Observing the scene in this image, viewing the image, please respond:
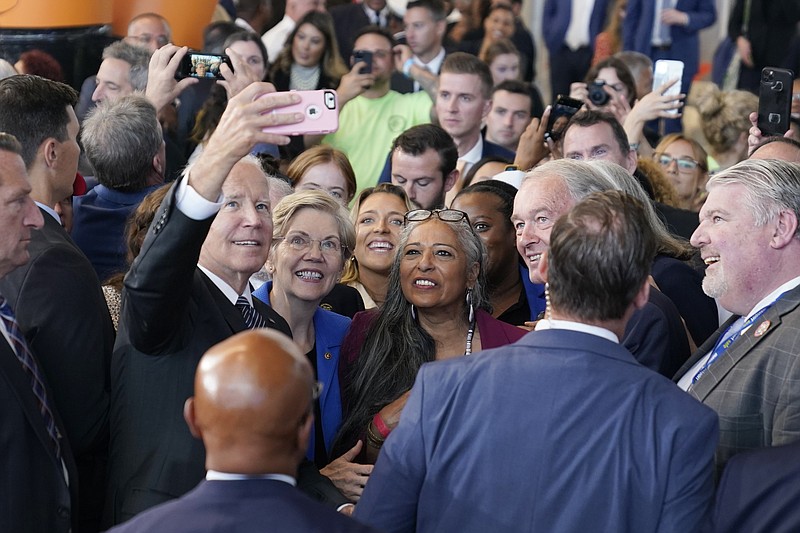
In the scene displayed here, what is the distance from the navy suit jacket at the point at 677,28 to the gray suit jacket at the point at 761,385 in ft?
25.2

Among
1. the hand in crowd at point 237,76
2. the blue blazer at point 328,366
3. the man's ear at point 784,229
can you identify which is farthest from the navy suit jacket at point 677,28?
the man's ear at point 784,229

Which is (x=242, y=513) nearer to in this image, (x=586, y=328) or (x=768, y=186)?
(x=586, y=328)

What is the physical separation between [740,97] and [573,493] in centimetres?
586

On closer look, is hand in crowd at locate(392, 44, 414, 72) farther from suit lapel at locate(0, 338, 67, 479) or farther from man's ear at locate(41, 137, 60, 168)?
suit lapel at locate(0, 338, 67, 479)

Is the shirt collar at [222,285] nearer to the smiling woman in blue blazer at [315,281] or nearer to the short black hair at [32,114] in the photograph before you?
the smiling woman in blue blazer at [315,281]

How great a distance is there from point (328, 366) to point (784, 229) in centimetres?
152

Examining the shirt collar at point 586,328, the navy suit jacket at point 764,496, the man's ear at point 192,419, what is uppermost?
the shirt collar at point 586,328

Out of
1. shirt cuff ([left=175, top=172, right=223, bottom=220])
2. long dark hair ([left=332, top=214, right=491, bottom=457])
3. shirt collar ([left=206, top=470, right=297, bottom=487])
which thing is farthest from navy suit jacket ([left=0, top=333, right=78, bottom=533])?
long dark hair ([left=332, top=214, right=491, bottom=457])

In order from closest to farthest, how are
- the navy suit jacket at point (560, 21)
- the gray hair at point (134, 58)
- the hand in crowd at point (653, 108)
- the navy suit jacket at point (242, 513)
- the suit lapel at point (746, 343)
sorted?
the navy suit jacket at point (242, 513), the suit lapel at point (746, 343), the hand in crowd at point (653, 108), the gray hair at point (134, 58), the navy suit jacket at point (560, 21)

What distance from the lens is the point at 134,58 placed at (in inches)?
248

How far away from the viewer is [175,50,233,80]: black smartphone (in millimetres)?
4582

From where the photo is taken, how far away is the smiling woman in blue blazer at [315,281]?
3.78 metres

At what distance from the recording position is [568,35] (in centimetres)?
1098

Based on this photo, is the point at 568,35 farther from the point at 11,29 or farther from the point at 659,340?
the point at 659,340
